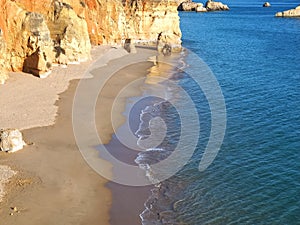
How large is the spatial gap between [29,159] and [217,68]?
1240 inches

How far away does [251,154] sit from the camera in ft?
77.4

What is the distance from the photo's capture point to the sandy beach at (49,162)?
16.8 metres

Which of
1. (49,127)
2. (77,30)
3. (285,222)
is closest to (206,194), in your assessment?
(285,222)

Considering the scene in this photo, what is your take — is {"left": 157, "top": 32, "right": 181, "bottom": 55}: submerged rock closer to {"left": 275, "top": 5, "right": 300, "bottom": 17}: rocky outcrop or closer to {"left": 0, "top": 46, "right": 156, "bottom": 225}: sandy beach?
{"left": 0, "top": 46, "right": 156, "bottom": 225}: sandy beach

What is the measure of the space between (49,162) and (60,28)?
81.8 ft

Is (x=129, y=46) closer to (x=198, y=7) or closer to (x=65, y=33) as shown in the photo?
(x=65, y=33)

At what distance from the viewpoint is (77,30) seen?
145 feet

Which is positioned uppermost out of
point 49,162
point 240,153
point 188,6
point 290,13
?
point 188,6

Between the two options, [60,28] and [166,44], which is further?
[166,44]

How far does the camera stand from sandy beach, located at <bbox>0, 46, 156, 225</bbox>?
16.8m

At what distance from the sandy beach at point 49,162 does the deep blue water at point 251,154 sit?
12.1ft

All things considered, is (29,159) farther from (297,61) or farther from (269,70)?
(297,61)

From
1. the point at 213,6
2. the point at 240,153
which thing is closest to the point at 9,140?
the point at 240,153

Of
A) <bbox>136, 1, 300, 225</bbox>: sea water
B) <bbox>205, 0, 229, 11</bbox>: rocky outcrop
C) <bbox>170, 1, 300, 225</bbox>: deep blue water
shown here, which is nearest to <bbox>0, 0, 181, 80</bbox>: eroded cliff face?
<bbox>136, 1, 300, 225</bbox>: sea water
